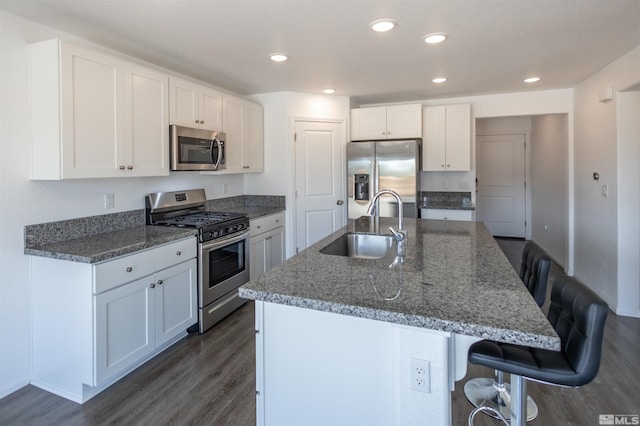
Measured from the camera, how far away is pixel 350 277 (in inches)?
60.7

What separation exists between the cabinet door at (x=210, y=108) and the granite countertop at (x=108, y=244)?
1.14 m

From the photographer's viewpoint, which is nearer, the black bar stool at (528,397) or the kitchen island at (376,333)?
the kitchen island at (376,333)

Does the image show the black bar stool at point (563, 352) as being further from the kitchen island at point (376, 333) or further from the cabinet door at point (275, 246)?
the cabinet door at point (275, 246)

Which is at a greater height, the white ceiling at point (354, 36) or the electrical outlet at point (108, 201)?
the white ceiling at point (354, 36)

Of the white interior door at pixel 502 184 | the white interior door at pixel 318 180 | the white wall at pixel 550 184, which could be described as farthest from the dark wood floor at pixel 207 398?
the white interior door at pixel 502 184

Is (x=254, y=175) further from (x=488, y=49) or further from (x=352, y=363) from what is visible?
(x=352, y=363)

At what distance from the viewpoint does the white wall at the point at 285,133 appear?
4.52 metres

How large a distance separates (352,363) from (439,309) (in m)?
0.41

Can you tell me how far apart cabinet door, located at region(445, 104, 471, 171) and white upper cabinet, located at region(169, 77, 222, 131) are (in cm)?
277

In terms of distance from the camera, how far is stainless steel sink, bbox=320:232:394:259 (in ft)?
8.32

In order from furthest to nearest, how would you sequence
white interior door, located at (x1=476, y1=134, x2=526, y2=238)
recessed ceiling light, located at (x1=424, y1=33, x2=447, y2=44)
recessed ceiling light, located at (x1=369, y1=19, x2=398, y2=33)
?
white interior door, located at (x1=476, y1=134, x2=526, y2=238)
recessed ceiling light, located at (x1=424, y1=33, x2=447, y2=44)
recessed ceiling light, located at (x1=369, y1=19, x2=398, y2=33)

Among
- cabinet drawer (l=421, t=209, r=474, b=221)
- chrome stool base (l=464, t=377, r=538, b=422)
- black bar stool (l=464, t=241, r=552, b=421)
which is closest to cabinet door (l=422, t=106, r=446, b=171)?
cabinet drawer (l=421, t=209, r=474, b=221)

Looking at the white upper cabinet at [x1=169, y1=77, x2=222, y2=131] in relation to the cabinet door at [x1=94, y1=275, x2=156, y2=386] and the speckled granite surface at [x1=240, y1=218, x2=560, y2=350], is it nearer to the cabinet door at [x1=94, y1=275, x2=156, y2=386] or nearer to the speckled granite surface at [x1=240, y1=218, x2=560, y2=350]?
the cabinet door at [x1=94, y1=275, x2=156, y2=386]

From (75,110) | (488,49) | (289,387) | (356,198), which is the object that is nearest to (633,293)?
(488,49)
